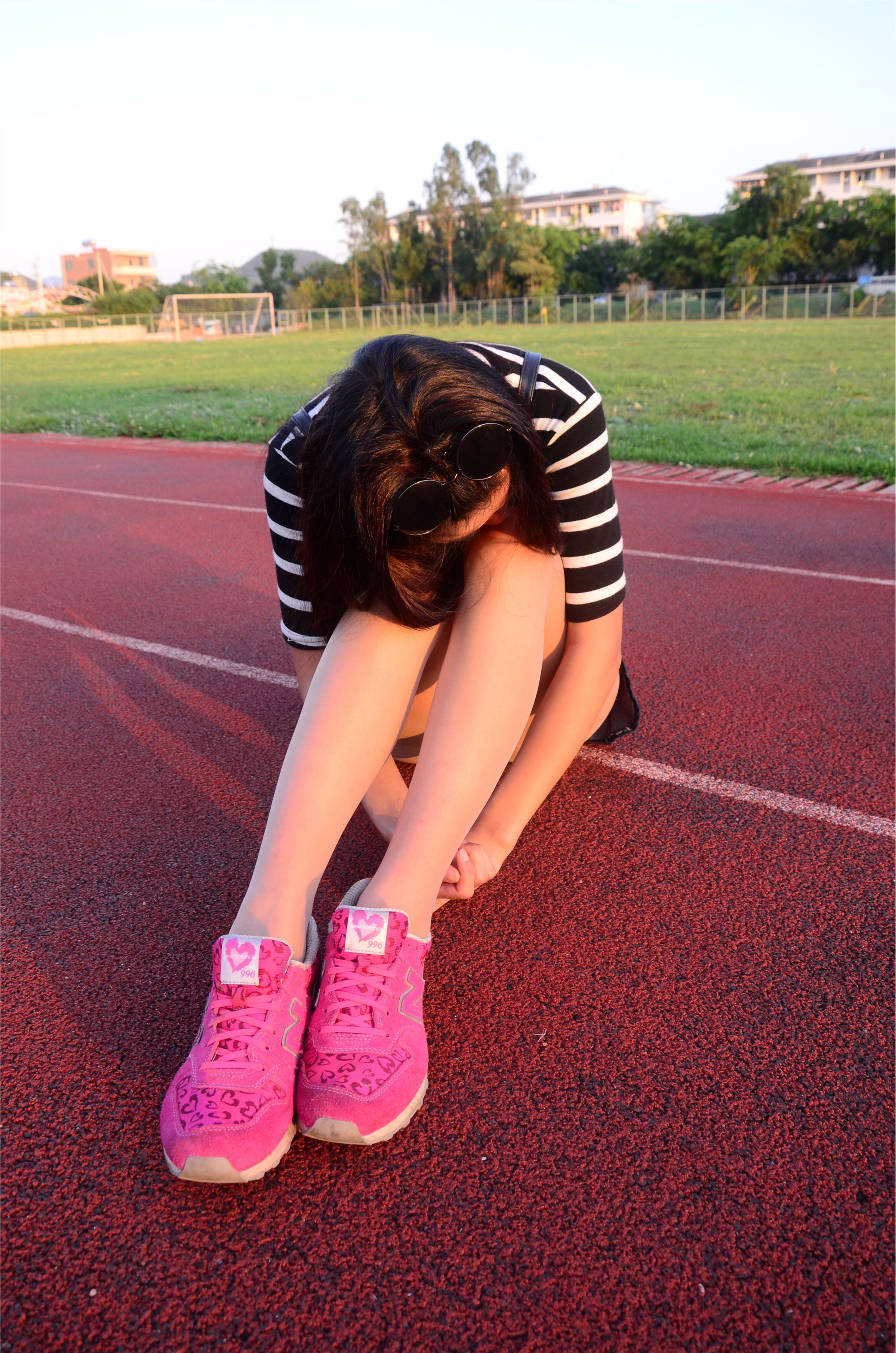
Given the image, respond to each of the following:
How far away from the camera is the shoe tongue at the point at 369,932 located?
1.68m

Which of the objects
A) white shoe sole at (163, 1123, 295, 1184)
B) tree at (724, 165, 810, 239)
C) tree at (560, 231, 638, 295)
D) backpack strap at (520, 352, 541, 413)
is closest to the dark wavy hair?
backpack strap at (520, 352, 541, 413)

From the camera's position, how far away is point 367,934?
1.68 meters

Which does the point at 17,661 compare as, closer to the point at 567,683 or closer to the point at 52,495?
the point at 567,683

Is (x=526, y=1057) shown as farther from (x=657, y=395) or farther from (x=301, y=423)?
(x=657, y=395)

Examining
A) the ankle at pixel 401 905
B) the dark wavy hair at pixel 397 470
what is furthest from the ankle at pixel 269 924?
the dark wavy hair at pixel 397 470

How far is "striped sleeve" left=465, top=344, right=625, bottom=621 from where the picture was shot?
2.03 metres

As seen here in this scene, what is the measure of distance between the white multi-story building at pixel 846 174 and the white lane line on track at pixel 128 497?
3644 inches

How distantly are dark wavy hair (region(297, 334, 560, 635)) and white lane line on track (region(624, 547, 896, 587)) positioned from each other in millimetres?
3355

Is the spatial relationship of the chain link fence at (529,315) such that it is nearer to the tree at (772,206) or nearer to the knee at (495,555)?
the tree at (772,206)

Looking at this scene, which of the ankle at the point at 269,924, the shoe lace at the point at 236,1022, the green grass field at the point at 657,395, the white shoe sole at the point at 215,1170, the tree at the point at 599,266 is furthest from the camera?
the tree at the point at 599,266

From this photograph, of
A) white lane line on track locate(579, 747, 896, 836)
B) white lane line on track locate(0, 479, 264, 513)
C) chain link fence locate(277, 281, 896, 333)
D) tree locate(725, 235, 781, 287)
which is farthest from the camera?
tree locate(725, 235, 781, 287)

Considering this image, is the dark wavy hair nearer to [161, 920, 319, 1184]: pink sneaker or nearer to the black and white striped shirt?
the black and white striped shirt

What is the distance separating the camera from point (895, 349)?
21.1 metres

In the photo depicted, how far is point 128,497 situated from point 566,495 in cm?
640
